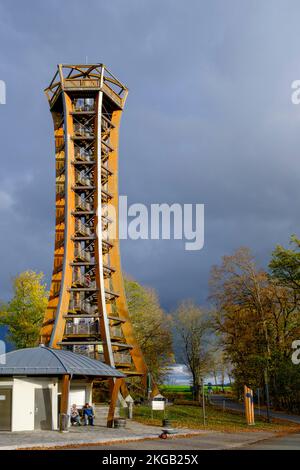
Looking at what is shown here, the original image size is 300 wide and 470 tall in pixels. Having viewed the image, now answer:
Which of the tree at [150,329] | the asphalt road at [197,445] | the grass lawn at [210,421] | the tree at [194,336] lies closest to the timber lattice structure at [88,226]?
the grass lawn at [210,421]

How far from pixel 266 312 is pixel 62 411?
94.5 ft

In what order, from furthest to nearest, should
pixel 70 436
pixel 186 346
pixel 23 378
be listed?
pixel 186 346, pixel 23 378, pixel 70 436

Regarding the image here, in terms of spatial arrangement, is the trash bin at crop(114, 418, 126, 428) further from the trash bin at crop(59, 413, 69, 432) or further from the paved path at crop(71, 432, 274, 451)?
the paved path at crop(71, 432, 274, 451)

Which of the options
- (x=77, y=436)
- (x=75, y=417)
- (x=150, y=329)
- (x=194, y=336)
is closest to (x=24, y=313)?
(x=150, y=329)

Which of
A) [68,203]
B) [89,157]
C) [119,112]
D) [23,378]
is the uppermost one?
[119,112]

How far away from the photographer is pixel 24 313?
58.1m

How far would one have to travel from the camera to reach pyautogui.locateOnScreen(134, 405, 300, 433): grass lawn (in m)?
34.8

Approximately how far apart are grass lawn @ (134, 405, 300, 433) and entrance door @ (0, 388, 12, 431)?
1049 cm

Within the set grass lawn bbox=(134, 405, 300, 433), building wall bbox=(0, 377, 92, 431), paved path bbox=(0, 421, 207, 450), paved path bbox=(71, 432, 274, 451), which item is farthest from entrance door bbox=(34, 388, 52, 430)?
grass lawn bbox=(134, 405, 300, 433)

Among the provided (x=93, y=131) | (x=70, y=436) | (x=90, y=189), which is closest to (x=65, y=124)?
(x=93, y=131)

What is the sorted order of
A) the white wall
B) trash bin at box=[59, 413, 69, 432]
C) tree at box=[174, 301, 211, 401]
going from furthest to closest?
tree at box=[174, 301, 211, 401]
the white wall
trash bin at box=[59, 413, 69, 432]

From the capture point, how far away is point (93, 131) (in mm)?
48656

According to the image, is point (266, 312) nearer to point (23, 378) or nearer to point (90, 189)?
point (90, 189)

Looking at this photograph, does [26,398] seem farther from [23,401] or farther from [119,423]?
[119,423]
